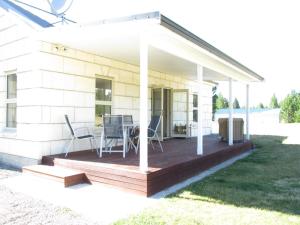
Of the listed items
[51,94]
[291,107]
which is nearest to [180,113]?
[51,94]

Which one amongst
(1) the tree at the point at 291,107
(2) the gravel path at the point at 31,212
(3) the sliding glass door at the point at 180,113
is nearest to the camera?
(2) the gravel path at the point at 31,212

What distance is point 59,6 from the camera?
7543 millimetres

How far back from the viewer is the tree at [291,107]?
103 feet

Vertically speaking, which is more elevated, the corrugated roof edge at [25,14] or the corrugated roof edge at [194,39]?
the corrugated roof edge at [25,14]

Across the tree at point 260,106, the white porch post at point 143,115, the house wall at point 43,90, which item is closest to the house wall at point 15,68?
the house wall at point 43,90

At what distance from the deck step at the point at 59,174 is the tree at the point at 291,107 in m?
30.3

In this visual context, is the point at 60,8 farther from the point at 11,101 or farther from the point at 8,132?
the point at 8,132

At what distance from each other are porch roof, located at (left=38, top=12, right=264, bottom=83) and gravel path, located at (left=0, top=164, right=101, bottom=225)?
3003 mm

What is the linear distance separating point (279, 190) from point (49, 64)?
17.3 feet

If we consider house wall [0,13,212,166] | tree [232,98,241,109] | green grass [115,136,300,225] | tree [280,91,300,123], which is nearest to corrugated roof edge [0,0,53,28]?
house wall [0,13,212,166]

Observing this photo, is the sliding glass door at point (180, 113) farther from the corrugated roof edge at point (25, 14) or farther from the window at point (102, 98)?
the corrugated roof edge at point (25, 14)

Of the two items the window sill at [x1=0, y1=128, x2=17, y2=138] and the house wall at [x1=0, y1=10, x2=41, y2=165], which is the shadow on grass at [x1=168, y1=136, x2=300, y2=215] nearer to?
the house wall at [x1=0, y1=10, x2=41, y2=165]

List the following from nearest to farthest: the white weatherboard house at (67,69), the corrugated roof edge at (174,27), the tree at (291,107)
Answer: the corrugated roof edge at (174,27)
the white weatherboard house at (67,69)
the tree at (291,107)

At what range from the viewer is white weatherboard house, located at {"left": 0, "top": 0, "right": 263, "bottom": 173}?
551 cm
